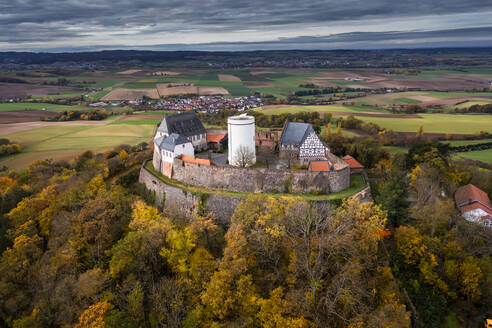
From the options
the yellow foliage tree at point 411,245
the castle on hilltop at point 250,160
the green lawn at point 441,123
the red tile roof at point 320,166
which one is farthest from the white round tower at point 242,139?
the green lawn at point 441,123

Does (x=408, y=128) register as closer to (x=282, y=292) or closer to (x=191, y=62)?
(x=282, y=292)

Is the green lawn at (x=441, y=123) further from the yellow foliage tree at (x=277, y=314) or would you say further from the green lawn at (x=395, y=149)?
the yellow foliage tree at (x=277, y=314)

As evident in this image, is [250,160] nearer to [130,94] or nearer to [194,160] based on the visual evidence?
[194,160]

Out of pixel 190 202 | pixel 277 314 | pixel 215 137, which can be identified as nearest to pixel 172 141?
pixel 190 202

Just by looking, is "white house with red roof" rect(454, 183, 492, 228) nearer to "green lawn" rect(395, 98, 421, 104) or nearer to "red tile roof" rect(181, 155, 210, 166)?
"red tile roof" rect(181, 155, 210, 166)

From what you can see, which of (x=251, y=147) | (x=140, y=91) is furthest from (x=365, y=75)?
(x=251, y=147)

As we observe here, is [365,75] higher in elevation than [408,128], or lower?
higher
